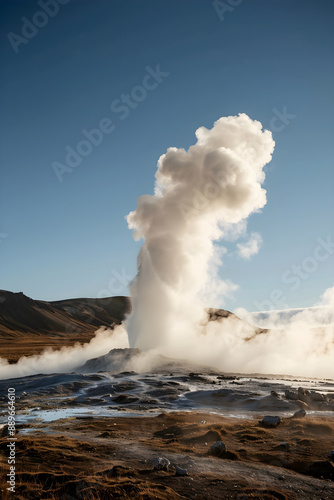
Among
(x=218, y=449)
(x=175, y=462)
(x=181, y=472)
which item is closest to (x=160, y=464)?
(x=181, y=472)

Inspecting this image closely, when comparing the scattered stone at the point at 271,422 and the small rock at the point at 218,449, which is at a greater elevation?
the small rock at the point at 218,449

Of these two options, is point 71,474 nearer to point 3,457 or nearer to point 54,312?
point 3,457

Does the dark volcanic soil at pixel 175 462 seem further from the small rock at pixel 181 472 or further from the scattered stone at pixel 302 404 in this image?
the scattered stone at pixel 302 404

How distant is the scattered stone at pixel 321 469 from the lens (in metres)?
9.63

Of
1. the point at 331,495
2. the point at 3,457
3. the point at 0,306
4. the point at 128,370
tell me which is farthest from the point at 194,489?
the point at 0,306

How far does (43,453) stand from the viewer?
1142 cm

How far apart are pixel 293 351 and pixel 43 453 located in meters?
50.3

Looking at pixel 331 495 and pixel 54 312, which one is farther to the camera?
pixel 54 312

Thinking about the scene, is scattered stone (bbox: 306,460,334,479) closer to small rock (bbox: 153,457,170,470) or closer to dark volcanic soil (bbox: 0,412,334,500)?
dark volcanic soil (bbox: 0,412,334,500)

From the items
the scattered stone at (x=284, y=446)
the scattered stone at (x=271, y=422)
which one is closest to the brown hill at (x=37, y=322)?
the scattered stone at (x=271, y=422)

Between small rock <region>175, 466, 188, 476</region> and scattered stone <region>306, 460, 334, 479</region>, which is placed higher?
small rock <region>175, 466, 188, 476</region>

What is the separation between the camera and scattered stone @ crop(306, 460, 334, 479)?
31.6 ft

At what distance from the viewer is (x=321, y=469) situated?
32.4 ft

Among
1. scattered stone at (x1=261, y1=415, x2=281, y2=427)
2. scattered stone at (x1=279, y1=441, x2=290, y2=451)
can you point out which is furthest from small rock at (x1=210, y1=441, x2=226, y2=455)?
scattered stone at (x1=261, y1=415, x2=281, y2=427)
